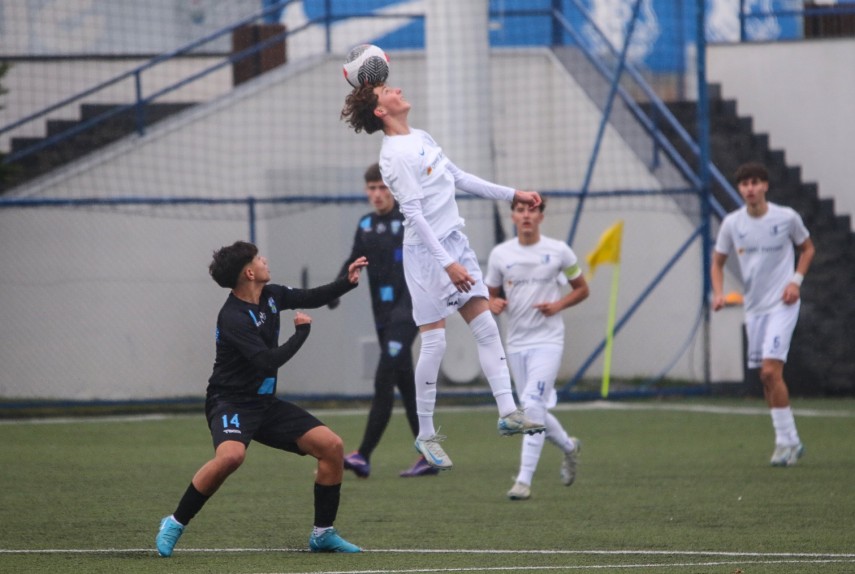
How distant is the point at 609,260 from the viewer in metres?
16.7

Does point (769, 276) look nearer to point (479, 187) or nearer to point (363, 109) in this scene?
point (479, 187)

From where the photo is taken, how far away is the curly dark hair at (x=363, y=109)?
808 cm

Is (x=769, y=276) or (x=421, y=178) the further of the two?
(x=769, y=276)

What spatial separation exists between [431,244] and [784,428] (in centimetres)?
463

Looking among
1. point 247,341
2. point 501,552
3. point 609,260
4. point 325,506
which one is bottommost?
point 501,552

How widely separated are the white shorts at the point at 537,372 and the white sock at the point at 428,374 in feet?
4.47

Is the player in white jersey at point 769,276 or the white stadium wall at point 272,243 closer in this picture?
the player in white jersey at point 769,276

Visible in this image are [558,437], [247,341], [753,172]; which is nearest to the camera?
[247,341]

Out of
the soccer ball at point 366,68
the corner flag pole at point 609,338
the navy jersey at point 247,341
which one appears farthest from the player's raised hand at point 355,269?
the corner flag pole at point 609,338

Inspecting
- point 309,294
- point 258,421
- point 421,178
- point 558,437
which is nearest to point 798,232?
point 558,437

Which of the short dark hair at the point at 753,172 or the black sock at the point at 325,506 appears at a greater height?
the short dark hair at the point at 753,172

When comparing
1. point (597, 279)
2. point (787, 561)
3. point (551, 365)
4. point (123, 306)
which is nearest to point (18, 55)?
point (123, 306)

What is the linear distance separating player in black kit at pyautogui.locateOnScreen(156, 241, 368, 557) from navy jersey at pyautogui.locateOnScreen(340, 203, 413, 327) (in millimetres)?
3135

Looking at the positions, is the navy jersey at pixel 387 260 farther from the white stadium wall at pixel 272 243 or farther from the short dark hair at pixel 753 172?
the white stadium wall at pixel 272 243
